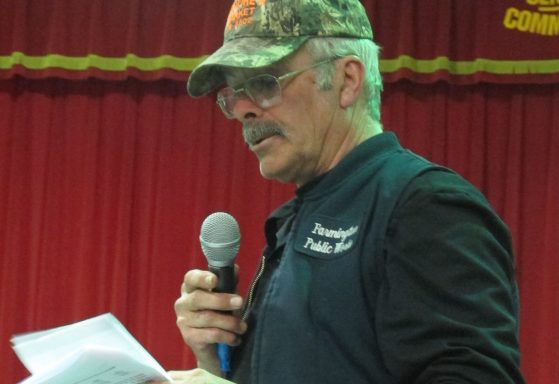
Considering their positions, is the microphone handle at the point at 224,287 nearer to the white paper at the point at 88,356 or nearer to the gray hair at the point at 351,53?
the white paper at the point at 88,356

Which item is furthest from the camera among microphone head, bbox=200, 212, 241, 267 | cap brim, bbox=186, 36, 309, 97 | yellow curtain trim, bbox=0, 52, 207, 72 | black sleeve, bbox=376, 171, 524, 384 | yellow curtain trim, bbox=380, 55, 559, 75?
yellow curtain trim, bbox=0, 52, 207, 72

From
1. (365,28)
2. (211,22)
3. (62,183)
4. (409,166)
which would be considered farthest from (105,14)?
(409,166)

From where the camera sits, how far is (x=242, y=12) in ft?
3.47

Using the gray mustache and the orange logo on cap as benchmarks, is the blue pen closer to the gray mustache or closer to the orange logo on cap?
the gray mustache

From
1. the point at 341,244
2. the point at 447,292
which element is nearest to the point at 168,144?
the point at 341,244

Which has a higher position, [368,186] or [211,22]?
[211,22]

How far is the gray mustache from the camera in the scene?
1043 millimetres

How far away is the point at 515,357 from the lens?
760 mm

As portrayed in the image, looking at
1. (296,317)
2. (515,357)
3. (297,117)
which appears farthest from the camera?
(297,117)

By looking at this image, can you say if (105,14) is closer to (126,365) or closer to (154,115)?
(154,115)

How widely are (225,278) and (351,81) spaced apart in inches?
14.1

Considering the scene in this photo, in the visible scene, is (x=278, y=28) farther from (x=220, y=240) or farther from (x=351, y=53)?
(x=220, y=240)

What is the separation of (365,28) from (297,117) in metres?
0.18

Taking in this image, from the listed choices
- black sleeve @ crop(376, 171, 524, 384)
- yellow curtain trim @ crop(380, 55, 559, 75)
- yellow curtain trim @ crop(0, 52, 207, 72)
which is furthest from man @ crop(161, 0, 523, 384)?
yellow curtain trim @ crop(0, 52, 207, 72)
